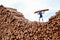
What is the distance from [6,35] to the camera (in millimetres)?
24469

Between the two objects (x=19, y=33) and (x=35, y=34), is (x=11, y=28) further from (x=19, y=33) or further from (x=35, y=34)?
(x=35, y=34)

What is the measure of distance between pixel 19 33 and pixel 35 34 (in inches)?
74.3

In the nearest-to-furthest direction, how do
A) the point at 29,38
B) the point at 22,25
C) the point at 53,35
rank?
the point at 53,35
the point at 29,38
the point at 22,25

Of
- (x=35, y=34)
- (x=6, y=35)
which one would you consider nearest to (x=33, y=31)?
(x=35, y=34)

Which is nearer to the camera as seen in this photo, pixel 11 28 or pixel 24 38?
pixel 24 38

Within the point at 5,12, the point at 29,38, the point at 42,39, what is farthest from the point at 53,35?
Answer: the point at 5,12

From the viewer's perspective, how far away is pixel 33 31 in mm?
21984

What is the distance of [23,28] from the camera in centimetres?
2298

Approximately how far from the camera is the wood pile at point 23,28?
20.8 metres

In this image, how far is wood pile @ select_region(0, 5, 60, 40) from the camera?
20.8 metres

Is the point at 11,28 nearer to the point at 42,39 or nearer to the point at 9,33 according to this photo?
the point at 9,33

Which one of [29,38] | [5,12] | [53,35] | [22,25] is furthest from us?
[5,12]

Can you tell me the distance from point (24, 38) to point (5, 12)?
5422mm

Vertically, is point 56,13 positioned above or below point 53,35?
above
